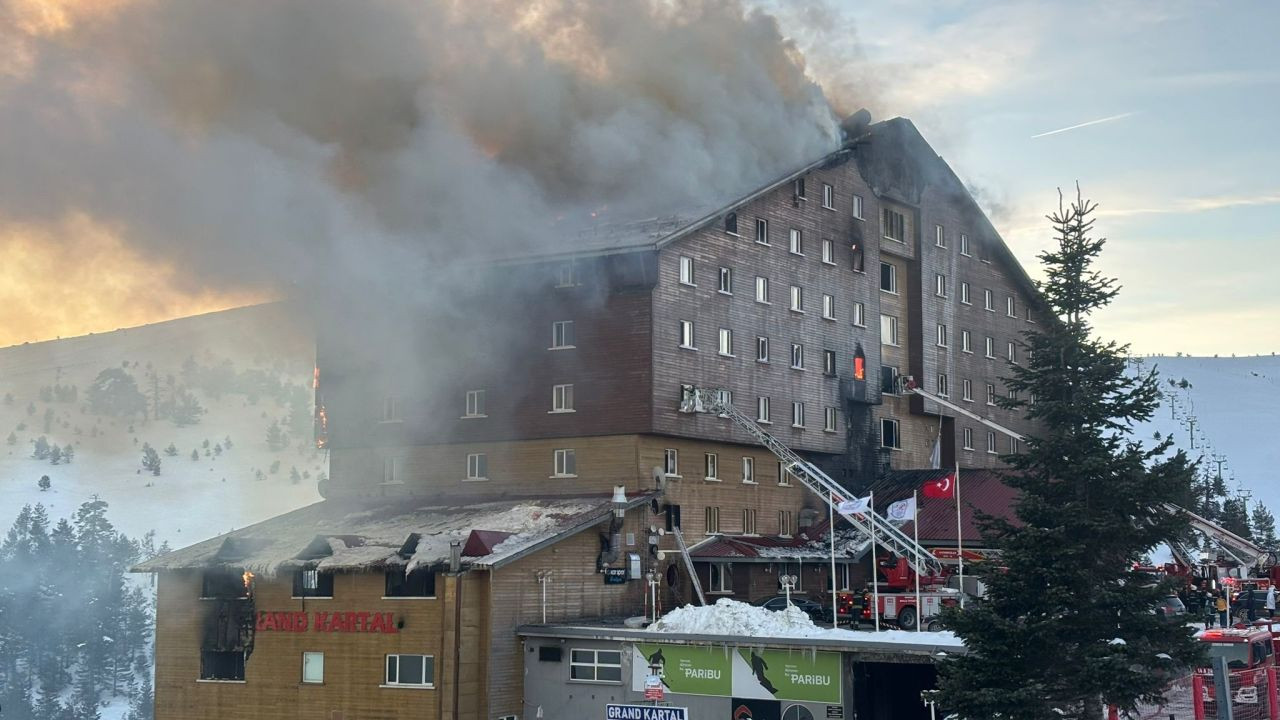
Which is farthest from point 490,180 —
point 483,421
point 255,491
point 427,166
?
point 255,491

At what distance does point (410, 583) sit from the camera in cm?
4638

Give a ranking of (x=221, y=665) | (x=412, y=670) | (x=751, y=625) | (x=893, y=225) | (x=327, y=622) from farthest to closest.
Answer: (x=893, y=225), (x=221, y=665), (x=327, y=622), (x=412, y=670), (x=751, y=625)

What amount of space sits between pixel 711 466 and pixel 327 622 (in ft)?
55.7

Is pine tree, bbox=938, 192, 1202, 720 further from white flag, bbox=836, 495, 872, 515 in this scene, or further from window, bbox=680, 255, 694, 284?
window, bbox=680, 255, 694, 284

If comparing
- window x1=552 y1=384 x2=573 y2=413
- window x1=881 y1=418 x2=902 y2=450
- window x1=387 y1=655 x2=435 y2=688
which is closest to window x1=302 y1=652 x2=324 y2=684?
window x1=387 y1=655 x2=435 y2=688

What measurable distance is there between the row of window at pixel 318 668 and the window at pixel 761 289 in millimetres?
22331

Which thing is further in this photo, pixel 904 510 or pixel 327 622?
pixel 327 622

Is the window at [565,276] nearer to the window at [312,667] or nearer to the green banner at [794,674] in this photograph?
the window at [312,667]

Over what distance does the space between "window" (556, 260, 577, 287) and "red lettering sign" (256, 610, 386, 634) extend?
15.4 metres

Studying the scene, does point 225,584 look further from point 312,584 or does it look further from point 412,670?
point 412,670

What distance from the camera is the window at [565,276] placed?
55094 mm

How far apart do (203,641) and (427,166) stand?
66.9ft

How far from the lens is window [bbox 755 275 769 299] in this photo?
5972 cm

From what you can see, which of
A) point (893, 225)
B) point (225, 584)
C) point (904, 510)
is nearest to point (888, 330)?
point (893, 225)
